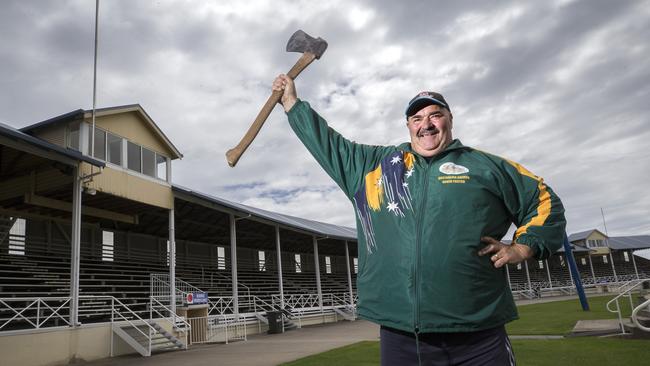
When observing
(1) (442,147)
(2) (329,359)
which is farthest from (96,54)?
(1) (442,147)

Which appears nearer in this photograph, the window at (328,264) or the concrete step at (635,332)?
the concrete step at (635,332)

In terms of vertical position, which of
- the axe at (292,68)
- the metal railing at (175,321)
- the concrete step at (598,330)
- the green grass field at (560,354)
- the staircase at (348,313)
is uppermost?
the axe at (292,68)

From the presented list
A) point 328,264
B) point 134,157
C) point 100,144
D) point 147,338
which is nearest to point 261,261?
point 328,264

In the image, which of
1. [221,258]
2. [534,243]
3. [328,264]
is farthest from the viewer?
[328,264]

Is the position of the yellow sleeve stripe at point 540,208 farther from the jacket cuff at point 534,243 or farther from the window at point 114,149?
the window at point 114,149

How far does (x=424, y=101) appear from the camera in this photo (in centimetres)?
258

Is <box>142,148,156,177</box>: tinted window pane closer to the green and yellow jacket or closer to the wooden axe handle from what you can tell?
the wooden axe handle

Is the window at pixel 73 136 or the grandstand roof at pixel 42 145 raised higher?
the window at pixel 73 136

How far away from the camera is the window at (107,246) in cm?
2332

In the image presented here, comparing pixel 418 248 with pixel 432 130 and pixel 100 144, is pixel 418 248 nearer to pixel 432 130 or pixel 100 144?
pixel 432 130

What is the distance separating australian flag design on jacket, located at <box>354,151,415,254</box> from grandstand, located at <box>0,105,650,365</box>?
11.9m

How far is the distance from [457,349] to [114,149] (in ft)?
54.5

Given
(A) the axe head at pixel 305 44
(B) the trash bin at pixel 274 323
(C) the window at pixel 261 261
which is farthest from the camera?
(C) the window at pixel 261 261

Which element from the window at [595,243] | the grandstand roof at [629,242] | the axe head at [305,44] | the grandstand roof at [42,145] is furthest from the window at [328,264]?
the grandstand roof at [629,242]
